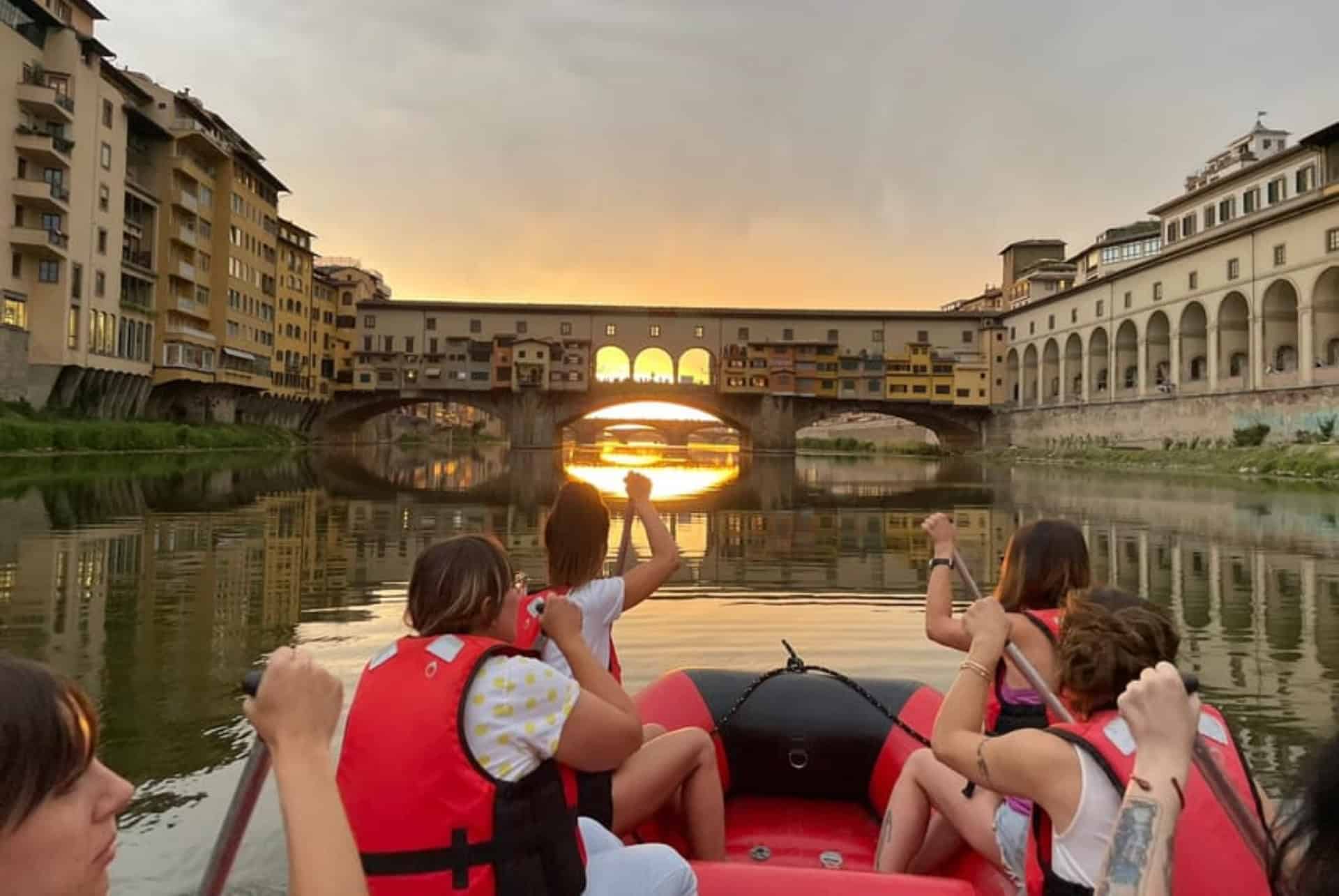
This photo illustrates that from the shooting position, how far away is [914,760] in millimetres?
3371

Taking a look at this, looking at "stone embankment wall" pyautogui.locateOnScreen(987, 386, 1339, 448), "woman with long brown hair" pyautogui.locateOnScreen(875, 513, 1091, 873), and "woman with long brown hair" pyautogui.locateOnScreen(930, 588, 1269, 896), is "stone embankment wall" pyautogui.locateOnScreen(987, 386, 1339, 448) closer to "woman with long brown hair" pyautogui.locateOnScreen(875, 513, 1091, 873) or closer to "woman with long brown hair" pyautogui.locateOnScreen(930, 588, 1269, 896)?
"woman with long brown hair" pyautogui.locateOnScreen(875, 513, 1091, 873)

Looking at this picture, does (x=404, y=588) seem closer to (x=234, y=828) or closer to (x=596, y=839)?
(x=596, y=839)

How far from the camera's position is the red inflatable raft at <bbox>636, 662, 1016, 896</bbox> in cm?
425

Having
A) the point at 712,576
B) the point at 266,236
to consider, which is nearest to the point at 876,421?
the point at 266,236

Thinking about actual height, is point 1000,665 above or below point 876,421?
below

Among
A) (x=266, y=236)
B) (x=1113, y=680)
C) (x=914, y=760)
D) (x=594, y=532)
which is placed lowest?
(x=914, y=760)

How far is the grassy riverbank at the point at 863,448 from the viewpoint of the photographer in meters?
71.1

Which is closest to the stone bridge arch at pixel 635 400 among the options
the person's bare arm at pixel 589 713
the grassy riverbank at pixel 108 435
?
the grassy riverbank at pixel 108 435

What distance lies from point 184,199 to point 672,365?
3448 centimetres

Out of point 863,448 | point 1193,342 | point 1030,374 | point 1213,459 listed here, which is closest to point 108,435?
point 1213,459

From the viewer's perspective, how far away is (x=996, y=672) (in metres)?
2.99

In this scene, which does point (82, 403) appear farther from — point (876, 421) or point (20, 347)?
point (876, 421)

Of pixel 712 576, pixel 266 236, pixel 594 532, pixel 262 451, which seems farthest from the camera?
pixel 266 236

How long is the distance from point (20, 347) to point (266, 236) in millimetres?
23989
